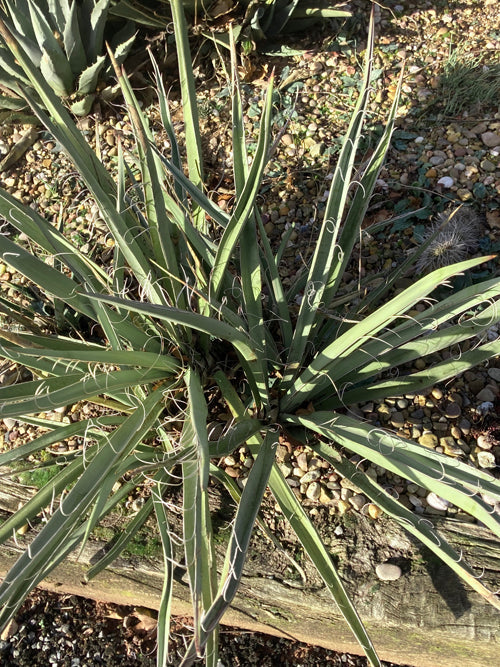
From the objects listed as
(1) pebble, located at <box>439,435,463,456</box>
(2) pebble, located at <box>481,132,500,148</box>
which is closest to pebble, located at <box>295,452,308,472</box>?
(1) pebble, located at <box>439,435,463,456</box>

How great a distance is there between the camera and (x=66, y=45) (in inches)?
76.9

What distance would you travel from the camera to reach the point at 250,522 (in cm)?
98

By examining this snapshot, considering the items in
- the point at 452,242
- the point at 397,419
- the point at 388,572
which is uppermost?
the point at 452,242

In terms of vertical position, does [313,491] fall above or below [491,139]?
below

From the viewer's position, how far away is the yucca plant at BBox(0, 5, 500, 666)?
950 mm

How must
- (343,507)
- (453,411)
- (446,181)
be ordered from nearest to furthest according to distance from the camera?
(343,507) < (453,411) < (446,181)

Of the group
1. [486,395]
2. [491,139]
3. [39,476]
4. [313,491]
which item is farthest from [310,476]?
[491,139]

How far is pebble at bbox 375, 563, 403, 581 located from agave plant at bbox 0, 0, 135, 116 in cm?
188

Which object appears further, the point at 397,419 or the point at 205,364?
the point at 397,419

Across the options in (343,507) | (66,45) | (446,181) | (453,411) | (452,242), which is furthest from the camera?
(66,45)

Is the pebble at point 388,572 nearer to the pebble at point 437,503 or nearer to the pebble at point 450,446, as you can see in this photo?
the pebble at point 437,503

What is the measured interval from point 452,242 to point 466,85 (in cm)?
81

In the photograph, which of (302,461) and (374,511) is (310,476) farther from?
(374,511)

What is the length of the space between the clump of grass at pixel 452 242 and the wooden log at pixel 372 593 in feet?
2.53
